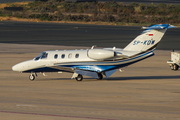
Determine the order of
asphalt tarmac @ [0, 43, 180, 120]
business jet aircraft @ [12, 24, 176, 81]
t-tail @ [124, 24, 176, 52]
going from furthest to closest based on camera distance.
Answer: t-tail @ [124, 24, 176, 52] < business jet aircraft @ [12, 24, 176, 81] < asphalt tarmac @ [0, 43, 180, 120]

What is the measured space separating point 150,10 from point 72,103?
6227 inches

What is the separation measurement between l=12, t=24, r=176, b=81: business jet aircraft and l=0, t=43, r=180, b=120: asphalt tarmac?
0.97m

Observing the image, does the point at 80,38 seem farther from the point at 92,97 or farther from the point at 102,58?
Result: the point at 92,97

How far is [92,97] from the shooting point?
23031mm

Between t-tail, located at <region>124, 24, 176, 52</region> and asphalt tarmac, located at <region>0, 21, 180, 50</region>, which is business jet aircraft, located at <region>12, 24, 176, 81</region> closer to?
t-tail, located at <region>124, 24, 176, 52</region>

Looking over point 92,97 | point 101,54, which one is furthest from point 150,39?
point 92,97

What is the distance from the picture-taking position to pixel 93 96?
2338 centimetres

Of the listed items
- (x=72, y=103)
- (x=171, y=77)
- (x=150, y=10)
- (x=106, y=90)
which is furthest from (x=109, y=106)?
(x=150, y=10)

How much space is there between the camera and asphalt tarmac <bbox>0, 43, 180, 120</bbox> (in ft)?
59.9

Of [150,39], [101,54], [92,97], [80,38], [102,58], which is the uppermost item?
[150,39]

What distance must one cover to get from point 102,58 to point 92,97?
21.9 feet

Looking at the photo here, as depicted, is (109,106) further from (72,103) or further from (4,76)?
(4,76)

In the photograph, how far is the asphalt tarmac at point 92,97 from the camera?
1827 centimetres

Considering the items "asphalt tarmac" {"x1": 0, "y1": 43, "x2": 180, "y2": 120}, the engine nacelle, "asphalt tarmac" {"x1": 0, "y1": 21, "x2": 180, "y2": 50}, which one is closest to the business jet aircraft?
the engine nacelle
